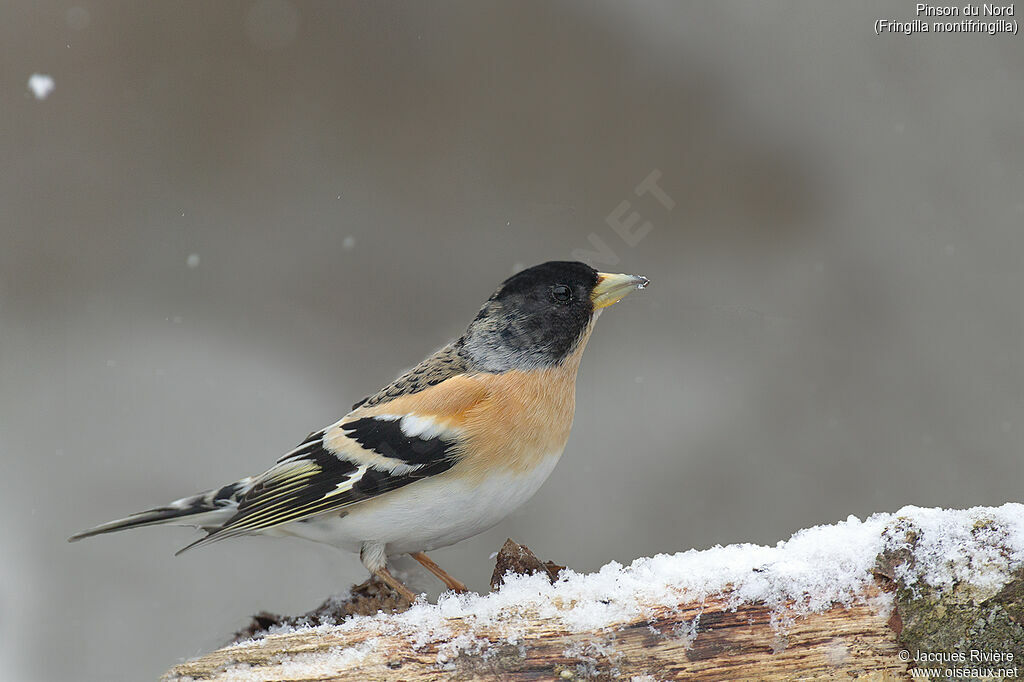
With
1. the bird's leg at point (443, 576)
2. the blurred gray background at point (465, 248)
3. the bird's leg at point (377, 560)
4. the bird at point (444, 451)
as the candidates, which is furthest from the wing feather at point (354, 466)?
the blurred gray background at point (465, 248)

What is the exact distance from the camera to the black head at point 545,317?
6.93 ft

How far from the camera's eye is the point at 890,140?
3.02 meters

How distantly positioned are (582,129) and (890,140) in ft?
3.72

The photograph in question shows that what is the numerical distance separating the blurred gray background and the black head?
31.8 inches

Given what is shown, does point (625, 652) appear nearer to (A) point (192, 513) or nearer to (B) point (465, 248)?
(A) point (192, 513)

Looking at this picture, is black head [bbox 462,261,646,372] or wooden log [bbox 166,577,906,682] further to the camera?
black head [bbox 462,261,646,372]

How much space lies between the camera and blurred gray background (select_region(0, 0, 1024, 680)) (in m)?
2.85

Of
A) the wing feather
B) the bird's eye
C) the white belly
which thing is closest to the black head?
the bird's eye

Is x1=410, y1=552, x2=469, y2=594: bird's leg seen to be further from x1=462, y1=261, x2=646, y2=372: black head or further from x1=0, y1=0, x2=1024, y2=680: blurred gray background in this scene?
x1=0, y1=0, x2=1024, y2=680: blurred gray background

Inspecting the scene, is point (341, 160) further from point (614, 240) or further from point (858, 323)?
point (858, 323)

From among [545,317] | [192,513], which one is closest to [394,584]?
[192,513]

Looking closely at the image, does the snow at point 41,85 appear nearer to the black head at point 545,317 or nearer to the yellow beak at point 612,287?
the black head at point 545,317

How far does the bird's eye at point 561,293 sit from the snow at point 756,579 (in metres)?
0.72

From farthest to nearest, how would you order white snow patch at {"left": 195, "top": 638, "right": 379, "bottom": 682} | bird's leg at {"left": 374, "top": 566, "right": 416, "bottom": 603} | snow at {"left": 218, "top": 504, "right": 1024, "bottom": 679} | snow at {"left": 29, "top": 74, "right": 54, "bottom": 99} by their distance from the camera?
snow at {"left": 29, "top": 74, "right": 54, "bottom": 99}
bird's leg at {"left": 374, "top": 566, "right": 416, "bottom": 603}
white snow patch at {"left": 195, "top": 638, "right": 379, "bottom": 682}
snow at {"left": 218, "top": 504, "right": 1024, "bottom": 679}
